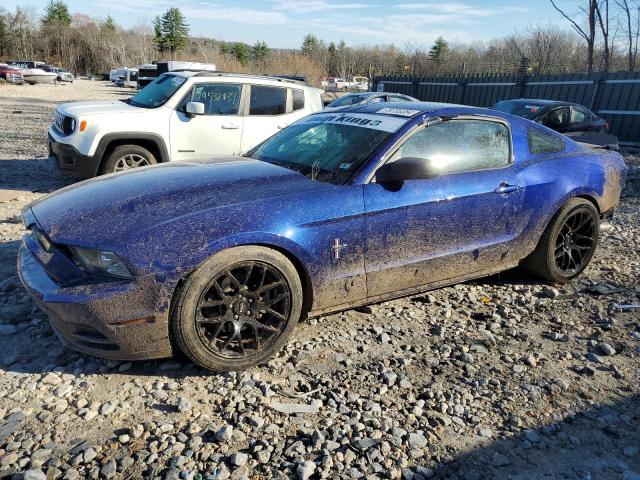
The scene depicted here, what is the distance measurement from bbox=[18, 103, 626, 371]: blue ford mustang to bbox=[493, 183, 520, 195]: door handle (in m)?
0.01

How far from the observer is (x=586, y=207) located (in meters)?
4.61

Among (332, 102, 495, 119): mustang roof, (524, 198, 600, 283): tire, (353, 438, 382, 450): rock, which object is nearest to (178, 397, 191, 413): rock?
(353, 438, 382, 450): rock

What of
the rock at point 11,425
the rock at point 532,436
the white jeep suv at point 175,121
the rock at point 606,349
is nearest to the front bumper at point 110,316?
the rock at point 11,425

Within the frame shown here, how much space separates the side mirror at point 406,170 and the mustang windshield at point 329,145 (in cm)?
18

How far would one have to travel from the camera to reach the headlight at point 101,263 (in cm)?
275

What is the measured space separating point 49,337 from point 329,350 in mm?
1861

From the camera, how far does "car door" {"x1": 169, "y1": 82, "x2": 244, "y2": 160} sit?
7.38 m

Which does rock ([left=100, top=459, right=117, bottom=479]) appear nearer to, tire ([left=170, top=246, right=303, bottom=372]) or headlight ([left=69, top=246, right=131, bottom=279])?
tire ([left=170, top=246, right=303, bottom=372])

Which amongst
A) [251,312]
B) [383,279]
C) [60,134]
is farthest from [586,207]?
[60,134]

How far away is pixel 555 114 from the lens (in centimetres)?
1230

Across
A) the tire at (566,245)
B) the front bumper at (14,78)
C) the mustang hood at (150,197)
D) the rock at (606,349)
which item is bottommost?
the rock at (606,349)

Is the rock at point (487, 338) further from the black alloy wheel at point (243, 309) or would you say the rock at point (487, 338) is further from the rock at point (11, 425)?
the rock at point (11, 425)

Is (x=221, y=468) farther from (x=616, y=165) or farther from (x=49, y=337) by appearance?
(x=616, y=165)

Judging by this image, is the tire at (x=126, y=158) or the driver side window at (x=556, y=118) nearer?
the tire at (x=126, y=158)
